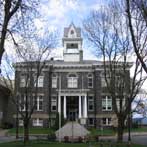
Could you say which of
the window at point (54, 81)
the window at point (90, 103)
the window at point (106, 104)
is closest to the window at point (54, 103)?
the window at point (54, 81)

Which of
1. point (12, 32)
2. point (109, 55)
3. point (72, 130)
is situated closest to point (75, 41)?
point (72, 130)

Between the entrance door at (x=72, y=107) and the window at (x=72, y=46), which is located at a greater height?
the window at (x=72, y=46)

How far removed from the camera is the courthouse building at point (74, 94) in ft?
255

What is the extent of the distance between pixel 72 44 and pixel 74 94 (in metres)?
10.9

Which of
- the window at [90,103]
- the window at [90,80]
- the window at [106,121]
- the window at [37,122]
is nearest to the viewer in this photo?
the window at [37,122]

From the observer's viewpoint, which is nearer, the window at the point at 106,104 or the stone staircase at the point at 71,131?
the stone staircase at the point at 71,131

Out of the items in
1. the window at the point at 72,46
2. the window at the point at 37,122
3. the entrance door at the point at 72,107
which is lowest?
the window at the point at 37,122

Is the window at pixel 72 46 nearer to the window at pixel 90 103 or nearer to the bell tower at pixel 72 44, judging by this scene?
the bell tower at pixel 72 44

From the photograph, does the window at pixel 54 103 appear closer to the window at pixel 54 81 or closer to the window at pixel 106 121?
the window at pixel 54 81

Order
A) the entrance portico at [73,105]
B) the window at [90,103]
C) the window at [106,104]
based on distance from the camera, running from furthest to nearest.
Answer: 1. the window at [90,103]
2. the window at [106,104]
3. the entrance portico at [73,105]

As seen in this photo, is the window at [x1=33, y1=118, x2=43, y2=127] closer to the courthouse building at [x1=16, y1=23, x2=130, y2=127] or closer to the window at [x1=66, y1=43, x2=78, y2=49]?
the courthouse building at [x1=16, y1=23, x2=130, y2=127]

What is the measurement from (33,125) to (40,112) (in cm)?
264

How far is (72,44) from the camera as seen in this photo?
275 feet

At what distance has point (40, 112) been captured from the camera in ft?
255
